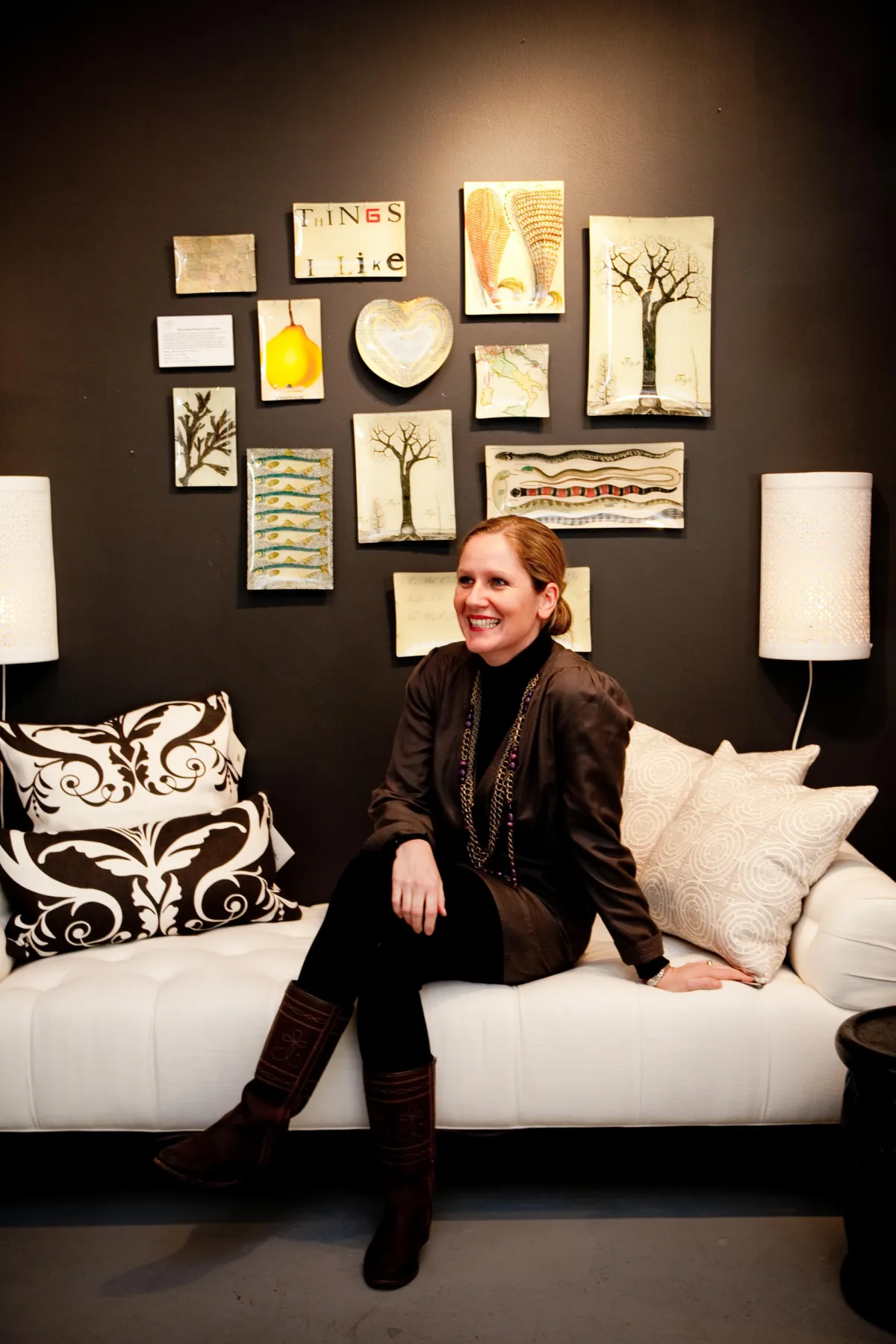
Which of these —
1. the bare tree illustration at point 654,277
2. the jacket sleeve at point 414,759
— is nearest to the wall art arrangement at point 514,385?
the bare tree illustration at point 654,277

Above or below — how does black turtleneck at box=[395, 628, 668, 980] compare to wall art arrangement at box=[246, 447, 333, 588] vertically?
below

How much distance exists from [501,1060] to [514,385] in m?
1.74

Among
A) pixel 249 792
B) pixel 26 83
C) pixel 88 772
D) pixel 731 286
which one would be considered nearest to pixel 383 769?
pixel 249 792

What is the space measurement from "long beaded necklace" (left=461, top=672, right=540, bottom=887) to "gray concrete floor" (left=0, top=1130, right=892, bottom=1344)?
57 cm

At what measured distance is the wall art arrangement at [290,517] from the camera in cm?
322

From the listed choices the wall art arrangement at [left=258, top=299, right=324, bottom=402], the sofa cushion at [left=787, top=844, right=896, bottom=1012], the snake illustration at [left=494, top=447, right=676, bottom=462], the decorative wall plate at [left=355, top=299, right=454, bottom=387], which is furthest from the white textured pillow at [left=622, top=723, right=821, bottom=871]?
the wall art arrangement at [left=258, top=299, right=324, bottom=402]

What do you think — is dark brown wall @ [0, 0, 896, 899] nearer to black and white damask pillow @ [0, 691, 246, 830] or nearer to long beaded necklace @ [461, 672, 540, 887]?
black and white damask pillow @ [0, 691, 246, 830]

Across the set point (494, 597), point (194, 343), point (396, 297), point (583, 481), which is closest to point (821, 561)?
point (583, 481)

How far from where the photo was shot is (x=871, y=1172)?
200 cm

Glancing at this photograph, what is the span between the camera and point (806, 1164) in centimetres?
253

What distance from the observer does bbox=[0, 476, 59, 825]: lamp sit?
2.96m

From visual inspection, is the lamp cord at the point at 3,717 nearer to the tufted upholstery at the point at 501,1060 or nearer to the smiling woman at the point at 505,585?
the tufted upholstery at the point at 501,1060

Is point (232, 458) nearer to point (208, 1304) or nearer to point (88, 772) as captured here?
point (88, 772)

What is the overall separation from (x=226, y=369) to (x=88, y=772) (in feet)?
3.72
